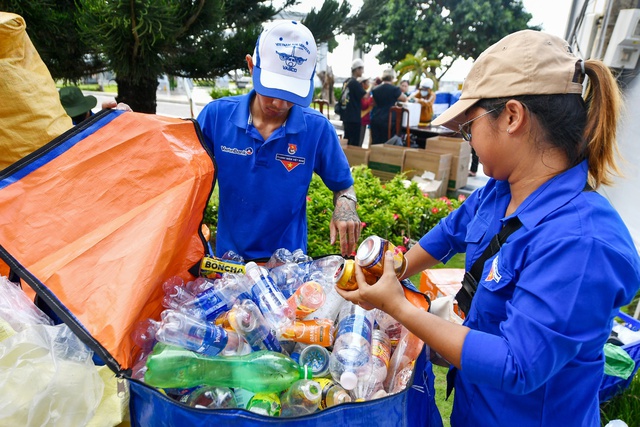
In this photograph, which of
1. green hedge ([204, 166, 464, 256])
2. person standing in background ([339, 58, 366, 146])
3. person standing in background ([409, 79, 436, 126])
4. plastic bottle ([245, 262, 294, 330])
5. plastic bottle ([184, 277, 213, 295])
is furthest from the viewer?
person standing in background ([409, 79, 436, 126])

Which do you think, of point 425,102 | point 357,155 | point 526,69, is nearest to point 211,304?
point 526,69

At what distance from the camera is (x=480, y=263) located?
1.35 metres

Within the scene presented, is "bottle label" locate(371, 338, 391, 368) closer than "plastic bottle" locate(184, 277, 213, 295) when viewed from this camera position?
Yes

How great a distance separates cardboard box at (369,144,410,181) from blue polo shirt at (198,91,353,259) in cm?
475

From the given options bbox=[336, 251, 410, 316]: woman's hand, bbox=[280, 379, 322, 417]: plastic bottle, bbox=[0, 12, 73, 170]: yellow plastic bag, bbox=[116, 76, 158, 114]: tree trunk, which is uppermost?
bbox=[0, 12, 73, 170]: yellow plastic bag

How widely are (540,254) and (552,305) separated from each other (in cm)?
13

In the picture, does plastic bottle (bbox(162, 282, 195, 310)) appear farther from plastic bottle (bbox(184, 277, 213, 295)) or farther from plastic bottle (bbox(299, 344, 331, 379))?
plastic bottle (bbox(299, 344, 331, 379))

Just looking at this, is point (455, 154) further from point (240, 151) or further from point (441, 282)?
→ point (240, 151)

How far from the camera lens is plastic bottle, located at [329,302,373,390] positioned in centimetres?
123

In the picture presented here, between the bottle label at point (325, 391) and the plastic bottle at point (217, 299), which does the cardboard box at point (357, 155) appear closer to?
the plastic bottle at point (217, 299)

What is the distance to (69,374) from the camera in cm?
127

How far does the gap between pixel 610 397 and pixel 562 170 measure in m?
2.10

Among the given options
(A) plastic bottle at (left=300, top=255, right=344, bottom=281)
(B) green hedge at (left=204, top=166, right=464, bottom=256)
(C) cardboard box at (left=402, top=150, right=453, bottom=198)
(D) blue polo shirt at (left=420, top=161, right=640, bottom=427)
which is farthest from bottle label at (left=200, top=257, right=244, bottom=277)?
(C) cardboard box at (left=402, top=150, right=453, bottom=198)

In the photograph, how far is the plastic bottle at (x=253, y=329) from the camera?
4.48 feet
